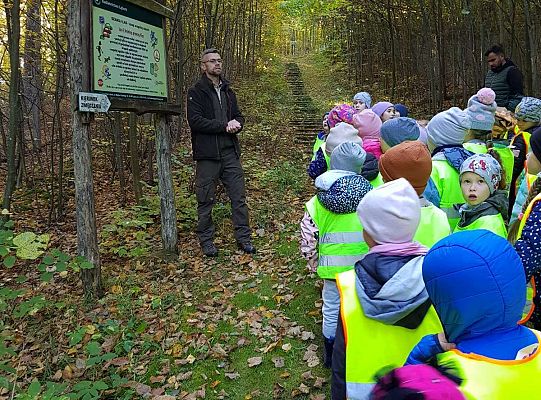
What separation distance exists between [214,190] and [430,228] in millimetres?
3685

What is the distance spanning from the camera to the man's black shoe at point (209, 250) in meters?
5.91

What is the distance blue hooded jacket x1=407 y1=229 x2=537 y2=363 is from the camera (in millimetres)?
1364

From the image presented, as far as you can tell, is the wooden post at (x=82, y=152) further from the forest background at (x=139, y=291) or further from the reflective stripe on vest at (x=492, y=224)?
the reflective stripe on vest at (x=492, y=224)

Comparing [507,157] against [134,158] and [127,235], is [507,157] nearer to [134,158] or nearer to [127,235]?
[127,235]

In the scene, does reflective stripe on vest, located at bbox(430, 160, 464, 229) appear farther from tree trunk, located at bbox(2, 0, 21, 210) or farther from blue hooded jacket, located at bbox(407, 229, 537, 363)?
tree trunk, located at bbox(2, 0, 21, 210)

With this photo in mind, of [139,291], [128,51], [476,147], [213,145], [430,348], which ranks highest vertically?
[128,51]

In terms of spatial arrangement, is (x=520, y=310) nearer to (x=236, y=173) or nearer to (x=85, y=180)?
(x=85, y=180)

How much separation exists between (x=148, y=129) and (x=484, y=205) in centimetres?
710

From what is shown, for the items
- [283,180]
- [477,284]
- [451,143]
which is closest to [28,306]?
[477,284]

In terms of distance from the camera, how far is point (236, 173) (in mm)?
6047

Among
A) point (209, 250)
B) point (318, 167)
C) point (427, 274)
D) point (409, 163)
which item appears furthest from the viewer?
point (209, 250)

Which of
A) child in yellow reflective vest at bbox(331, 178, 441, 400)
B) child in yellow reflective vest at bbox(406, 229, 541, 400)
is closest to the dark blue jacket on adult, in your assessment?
child in yellow reflective vest at bbox(331, 178, 441, 400)

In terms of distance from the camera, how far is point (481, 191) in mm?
3107

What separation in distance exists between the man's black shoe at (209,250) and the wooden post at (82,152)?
1.49 m
